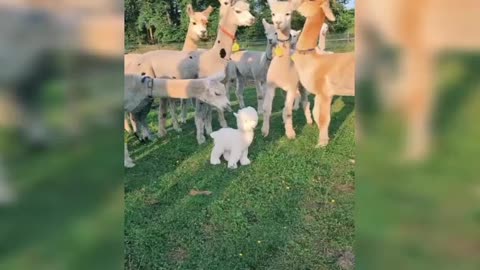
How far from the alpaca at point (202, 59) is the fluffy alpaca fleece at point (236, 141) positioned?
1.85 feet

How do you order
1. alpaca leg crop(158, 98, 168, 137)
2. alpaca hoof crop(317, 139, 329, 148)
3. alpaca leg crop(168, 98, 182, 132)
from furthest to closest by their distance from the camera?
alpaca leg crop(168, 98, 182, 132)
alpaca leg crop(158, 98, 168, 137)
alpaca hoof crop(317, 139, 329, 148)

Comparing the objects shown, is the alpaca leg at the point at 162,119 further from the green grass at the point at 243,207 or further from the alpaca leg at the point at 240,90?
the alpaca leg at the point at 240,90

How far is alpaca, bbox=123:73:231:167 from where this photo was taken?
329 centimetres

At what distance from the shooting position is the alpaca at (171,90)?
3.29m

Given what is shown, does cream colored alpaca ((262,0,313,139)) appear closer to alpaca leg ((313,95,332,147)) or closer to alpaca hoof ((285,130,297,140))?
alpaca hoof ((285,130,297,140))

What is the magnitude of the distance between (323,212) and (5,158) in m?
2.25

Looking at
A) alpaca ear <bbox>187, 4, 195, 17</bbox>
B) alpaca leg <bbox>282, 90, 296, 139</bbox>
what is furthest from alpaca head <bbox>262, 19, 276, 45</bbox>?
alpaca ear <bbox>187, 4, 195, 17</bbox>

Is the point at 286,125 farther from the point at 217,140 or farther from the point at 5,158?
the point at 5,158

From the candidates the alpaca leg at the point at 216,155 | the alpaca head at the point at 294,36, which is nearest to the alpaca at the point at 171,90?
the alpaca leg at the point at 216,155

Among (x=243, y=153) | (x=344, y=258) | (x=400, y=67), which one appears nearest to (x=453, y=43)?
(x=400, y=67)

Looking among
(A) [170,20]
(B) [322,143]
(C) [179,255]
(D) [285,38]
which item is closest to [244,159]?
(B) [322,143]

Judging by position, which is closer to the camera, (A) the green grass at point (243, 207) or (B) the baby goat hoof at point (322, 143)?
(A) the green grass at point (243, 207)

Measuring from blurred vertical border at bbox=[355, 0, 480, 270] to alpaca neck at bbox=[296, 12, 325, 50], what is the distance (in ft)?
10.8

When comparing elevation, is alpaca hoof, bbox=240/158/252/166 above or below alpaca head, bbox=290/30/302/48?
below
